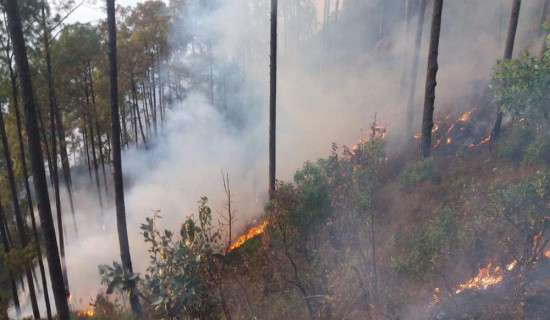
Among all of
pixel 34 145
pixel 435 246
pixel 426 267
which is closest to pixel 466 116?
pixel 435 246

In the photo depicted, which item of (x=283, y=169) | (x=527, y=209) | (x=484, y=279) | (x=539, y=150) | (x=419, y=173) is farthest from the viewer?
(x=283, y=169)

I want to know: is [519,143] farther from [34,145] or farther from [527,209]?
[34,145]

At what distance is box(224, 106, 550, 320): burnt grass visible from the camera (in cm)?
686

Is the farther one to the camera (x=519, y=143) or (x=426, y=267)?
(x=519, y=143)

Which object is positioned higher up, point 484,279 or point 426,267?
point 484,279

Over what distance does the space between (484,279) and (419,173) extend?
20.7 ft

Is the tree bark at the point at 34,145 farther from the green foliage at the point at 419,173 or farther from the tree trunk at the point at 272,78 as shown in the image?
the green foliage at the point at 419,173

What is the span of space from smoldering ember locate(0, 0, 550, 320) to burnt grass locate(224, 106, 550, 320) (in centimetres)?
7

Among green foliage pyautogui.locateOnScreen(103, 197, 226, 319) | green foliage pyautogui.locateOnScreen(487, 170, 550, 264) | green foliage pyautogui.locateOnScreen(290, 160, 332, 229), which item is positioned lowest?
green foliage pyautogui.locateOnScreen(290, 160, 332, 229)

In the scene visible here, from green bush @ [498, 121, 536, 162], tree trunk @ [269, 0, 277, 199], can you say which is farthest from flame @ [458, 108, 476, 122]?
tree trunk @ [269, 0, 277, 199]

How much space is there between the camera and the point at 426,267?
8648 mm

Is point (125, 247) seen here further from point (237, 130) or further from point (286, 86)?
point (286, 86)

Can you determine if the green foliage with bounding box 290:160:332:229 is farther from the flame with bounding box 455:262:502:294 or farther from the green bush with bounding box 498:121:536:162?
the green bush with bounding box 498:121:536:162

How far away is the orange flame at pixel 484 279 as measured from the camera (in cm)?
758
